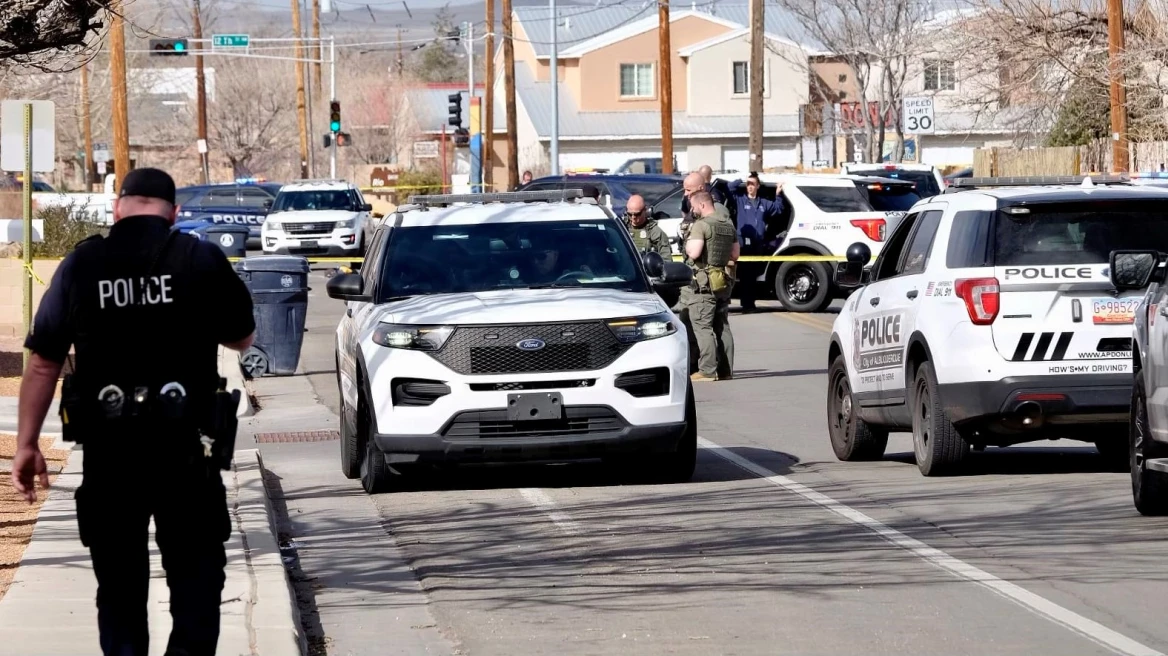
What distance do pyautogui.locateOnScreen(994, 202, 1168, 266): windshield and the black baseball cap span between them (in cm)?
620

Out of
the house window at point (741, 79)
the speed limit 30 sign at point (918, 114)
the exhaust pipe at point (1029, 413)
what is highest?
the house window at point (741, 79)

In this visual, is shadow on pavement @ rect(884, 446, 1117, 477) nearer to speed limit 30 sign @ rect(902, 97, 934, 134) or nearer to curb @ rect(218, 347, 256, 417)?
curb @ rect(218, 347, 256, 417)

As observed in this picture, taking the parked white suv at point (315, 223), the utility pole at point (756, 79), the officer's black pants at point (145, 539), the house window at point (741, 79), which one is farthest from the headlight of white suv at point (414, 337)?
the house window at point (741, 79)

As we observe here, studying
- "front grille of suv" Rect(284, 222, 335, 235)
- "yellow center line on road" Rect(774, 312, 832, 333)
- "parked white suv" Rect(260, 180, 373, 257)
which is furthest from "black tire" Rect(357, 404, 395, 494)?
"front grille of suv" Rect(284, 222, 335, 235)

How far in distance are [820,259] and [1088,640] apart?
799 inches

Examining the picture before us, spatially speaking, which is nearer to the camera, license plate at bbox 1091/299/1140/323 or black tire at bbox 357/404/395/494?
license plate at bbox 1091/299/1140/323

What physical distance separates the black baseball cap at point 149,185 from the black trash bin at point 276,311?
1438 centimetres

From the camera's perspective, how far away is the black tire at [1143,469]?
9.76 meters

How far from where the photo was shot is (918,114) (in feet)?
A: 125

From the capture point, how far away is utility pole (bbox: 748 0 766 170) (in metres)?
40.9

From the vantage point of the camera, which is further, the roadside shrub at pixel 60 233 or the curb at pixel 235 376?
the roadside shrub at pixel 60 233

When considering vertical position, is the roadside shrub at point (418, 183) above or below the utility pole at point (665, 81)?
below

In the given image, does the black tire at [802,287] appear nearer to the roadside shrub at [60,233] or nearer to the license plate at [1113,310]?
the roadside shrub at [60,233]

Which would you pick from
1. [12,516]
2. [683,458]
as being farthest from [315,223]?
[12,516]
